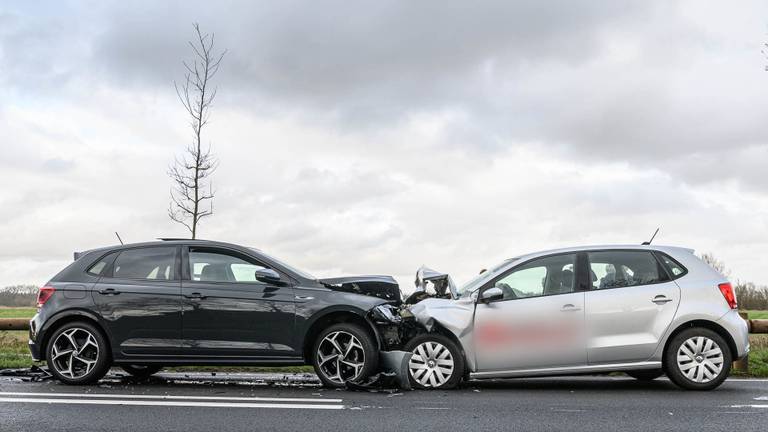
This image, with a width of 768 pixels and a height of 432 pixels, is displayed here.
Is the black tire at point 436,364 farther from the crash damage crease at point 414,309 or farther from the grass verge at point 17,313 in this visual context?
the grass verge at point 17,313

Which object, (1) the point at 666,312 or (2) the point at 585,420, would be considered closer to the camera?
(2) the point at 585,420

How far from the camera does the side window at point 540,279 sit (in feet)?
30.0

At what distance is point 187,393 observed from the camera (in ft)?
28.0

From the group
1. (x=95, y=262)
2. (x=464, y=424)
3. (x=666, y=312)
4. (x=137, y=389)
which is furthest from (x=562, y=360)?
(x=95, y=262)

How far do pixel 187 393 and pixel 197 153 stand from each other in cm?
878

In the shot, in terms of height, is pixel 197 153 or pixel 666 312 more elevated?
pixel 197 153

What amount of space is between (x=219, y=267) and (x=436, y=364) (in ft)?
9.31

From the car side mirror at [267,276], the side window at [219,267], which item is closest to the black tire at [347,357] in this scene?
the car side mirror at [267,276]

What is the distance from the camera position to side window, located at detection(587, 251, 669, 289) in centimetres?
913

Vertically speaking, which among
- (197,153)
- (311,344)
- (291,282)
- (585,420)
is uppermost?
(197,153)

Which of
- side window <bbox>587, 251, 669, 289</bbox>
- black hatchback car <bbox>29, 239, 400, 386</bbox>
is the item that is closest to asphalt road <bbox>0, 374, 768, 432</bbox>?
black hatchback car <bbox>29, 239, 400, 386</bbox>

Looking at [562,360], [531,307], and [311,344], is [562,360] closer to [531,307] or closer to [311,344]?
[531,307]

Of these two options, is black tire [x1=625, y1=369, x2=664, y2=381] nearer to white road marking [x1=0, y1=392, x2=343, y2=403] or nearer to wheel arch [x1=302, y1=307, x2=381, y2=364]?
wheel arch [x1=302, y1=307, x2=381, y2=364]

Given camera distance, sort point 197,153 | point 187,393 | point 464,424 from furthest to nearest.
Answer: point 197,153 → point 187,393 → point 464,424
